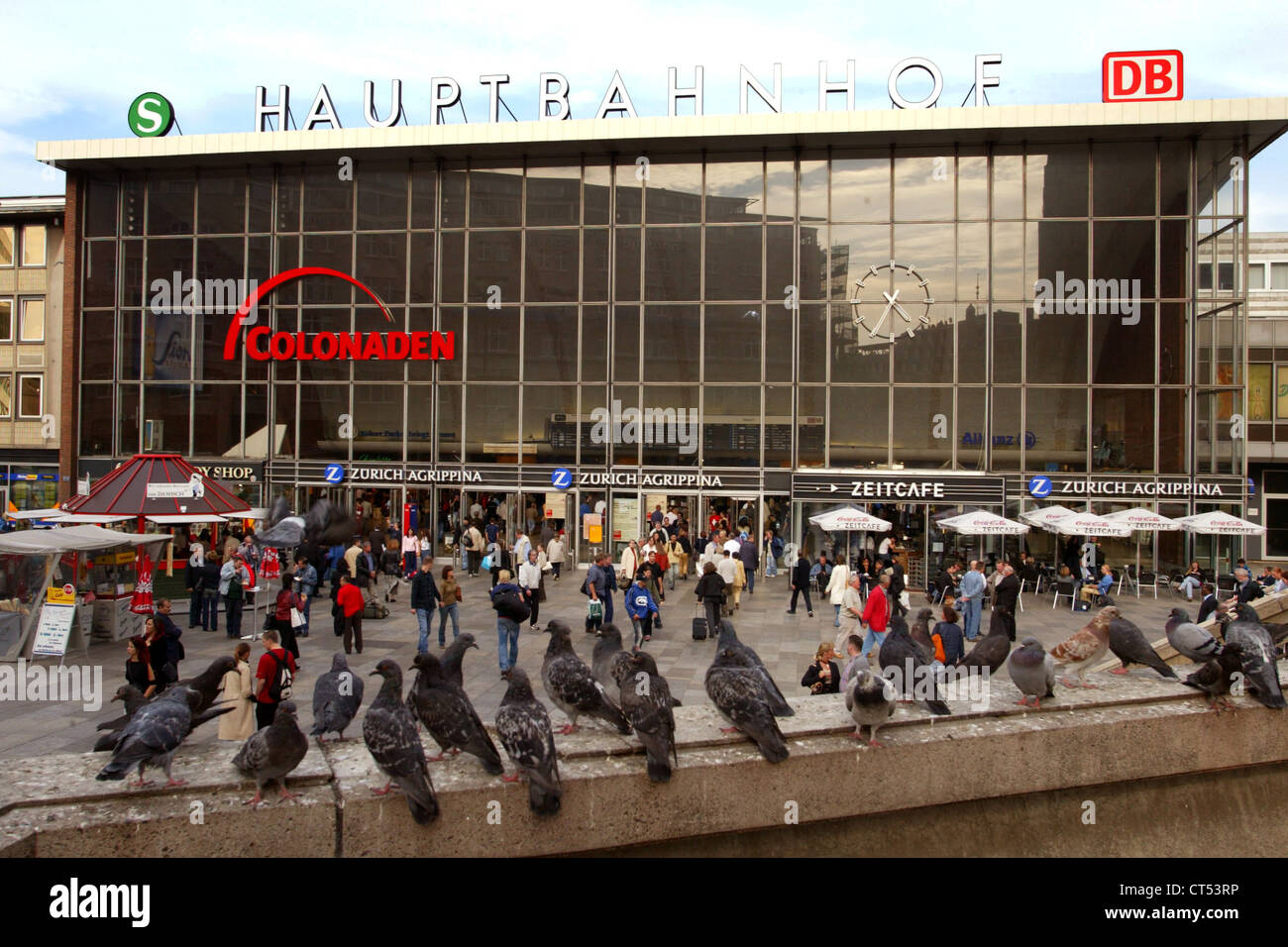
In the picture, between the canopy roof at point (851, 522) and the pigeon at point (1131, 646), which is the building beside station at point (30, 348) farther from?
the pigeon at point (1131, 646)

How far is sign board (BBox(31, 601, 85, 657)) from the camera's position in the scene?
46.6ft

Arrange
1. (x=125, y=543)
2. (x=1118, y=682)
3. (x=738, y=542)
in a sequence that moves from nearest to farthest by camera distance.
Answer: (x=1118, y=682) < (x=125, y=543) < (x=738, y=542)

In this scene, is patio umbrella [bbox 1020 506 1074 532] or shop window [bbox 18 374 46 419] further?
shop window [bbox 18 374 46 419]

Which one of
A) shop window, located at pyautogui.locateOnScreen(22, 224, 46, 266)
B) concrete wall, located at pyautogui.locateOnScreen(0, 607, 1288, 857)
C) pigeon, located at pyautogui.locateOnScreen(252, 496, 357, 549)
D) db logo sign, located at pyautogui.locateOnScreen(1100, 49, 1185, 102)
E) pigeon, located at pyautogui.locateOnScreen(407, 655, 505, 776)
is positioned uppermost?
db logo sign, located at pyautogui.locateOnScreen(1100, 49, 1185, 102)

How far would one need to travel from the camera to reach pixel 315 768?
20.0 ft

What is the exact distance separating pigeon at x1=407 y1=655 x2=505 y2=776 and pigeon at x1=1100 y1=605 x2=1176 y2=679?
18.6 feet

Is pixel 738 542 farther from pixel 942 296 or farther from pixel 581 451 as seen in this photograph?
pixel 942 296

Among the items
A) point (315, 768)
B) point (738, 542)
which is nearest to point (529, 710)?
point (315, 768)

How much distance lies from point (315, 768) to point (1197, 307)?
30533mm

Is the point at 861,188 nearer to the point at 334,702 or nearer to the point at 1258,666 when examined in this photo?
the point at 1258,666

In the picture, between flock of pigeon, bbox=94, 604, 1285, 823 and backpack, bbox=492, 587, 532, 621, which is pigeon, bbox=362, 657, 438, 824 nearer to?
flock of pigeon, bbox=94, 604, 1285, 823

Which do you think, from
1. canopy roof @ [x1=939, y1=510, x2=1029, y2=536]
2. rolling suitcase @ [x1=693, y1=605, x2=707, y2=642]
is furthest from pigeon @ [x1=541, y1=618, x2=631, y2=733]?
canopy roof @ [x1=939, y1=510, x2=1029, y2=536]

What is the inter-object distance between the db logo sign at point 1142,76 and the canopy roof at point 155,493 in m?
28.1

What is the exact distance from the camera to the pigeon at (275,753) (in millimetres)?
5613
